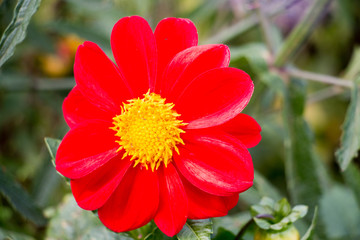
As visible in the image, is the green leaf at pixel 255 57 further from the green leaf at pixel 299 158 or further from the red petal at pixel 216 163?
the red petal at pixel 216 163

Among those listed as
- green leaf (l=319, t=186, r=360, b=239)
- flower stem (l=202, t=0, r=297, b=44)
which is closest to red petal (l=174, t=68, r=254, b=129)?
green leaf (l=319, t=186, r=360, b=239)

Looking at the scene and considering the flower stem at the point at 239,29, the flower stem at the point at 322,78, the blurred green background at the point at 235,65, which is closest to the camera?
the flower stem at the point at 322,78

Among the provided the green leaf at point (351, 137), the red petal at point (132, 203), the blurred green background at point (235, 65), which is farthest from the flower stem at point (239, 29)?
the red petal at point (132, 203)

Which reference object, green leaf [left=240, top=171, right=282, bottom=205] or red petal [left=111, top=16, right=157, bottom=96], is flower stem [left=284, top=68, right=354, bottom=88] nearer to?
green leaf [left=240, top=171, right=282, bottom=205]

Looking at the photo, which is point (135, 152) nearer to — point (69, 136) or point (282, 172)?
point (69, 136)

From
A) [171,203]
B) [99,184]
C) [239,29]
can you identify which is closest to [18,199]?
[99,184]

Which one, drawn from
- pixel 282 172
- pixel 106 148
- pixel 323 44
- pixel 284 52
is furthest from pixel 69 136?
pixel 323 44
